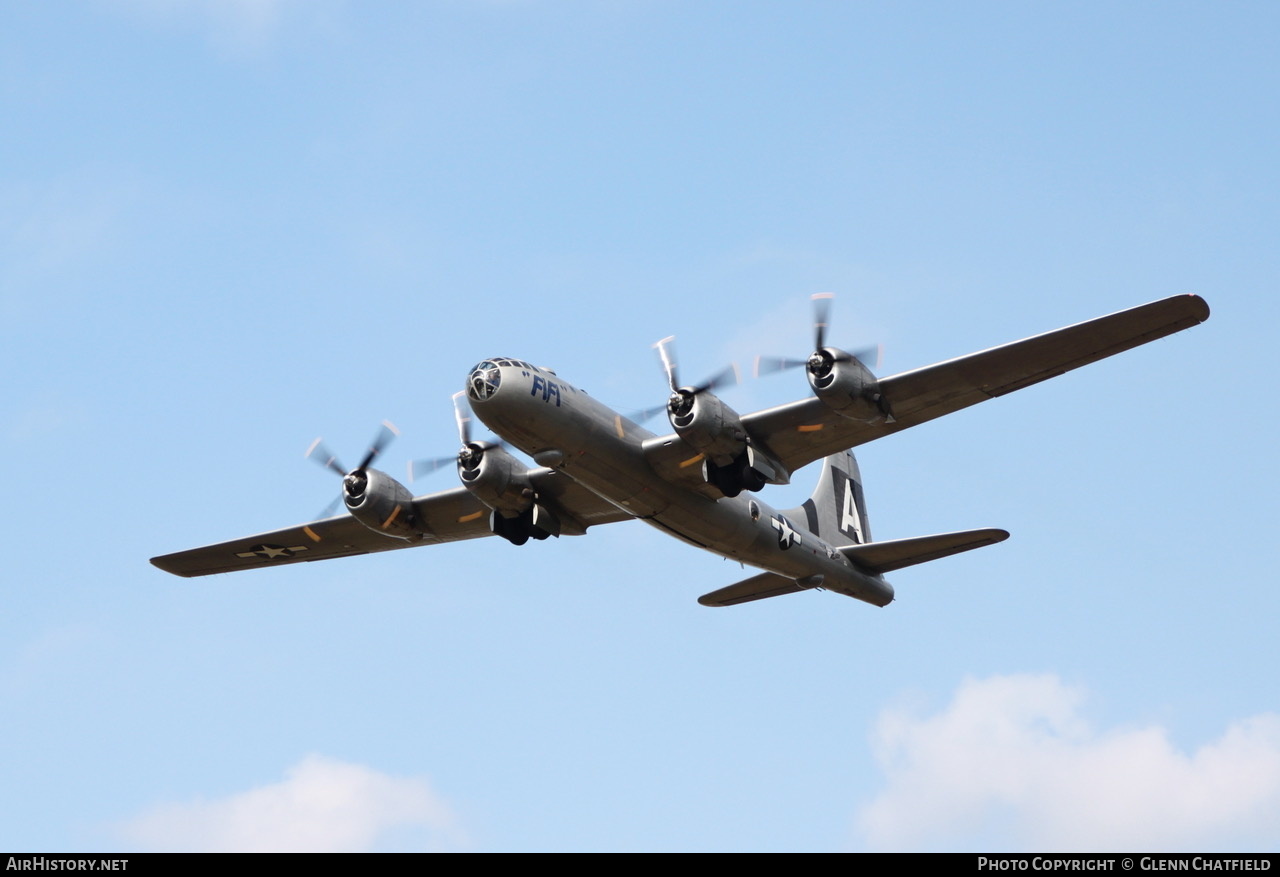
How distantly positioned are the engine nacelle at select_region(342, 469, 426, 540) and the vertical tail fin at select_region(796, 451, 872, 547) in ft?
35.3

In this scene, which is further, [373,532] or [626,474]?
[373,532]

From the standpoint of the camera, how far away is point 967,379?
91.6 ft

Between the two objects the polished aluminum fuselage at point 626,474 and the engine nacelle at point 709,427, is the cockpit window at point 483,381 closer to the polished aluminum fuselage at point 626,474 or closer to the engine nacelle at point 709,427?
the polished aluminum fuselage at point 626,474

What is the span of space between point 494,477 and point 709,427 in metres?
6.04

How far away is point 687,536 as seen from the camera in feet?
103

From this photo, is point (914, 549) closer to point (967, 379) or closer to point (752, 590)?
point (752, 590)

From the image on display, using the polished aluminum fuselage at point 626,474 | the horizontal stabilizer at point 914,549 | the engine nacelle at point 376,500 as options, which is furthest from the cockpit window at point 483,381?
the horizontal stabilizer at point 914,549

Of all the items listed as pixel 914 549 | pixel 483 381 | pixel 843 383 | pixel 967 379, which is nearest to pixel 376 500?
pixel 483 381

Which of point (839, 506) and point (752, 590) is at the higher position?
point (839, 506)

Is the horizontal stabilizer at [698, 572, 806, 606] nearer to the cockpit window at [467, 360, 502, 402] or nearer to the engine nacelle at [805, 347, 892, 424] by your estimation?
the engine nacelle at [805, 347, 892, 424]
